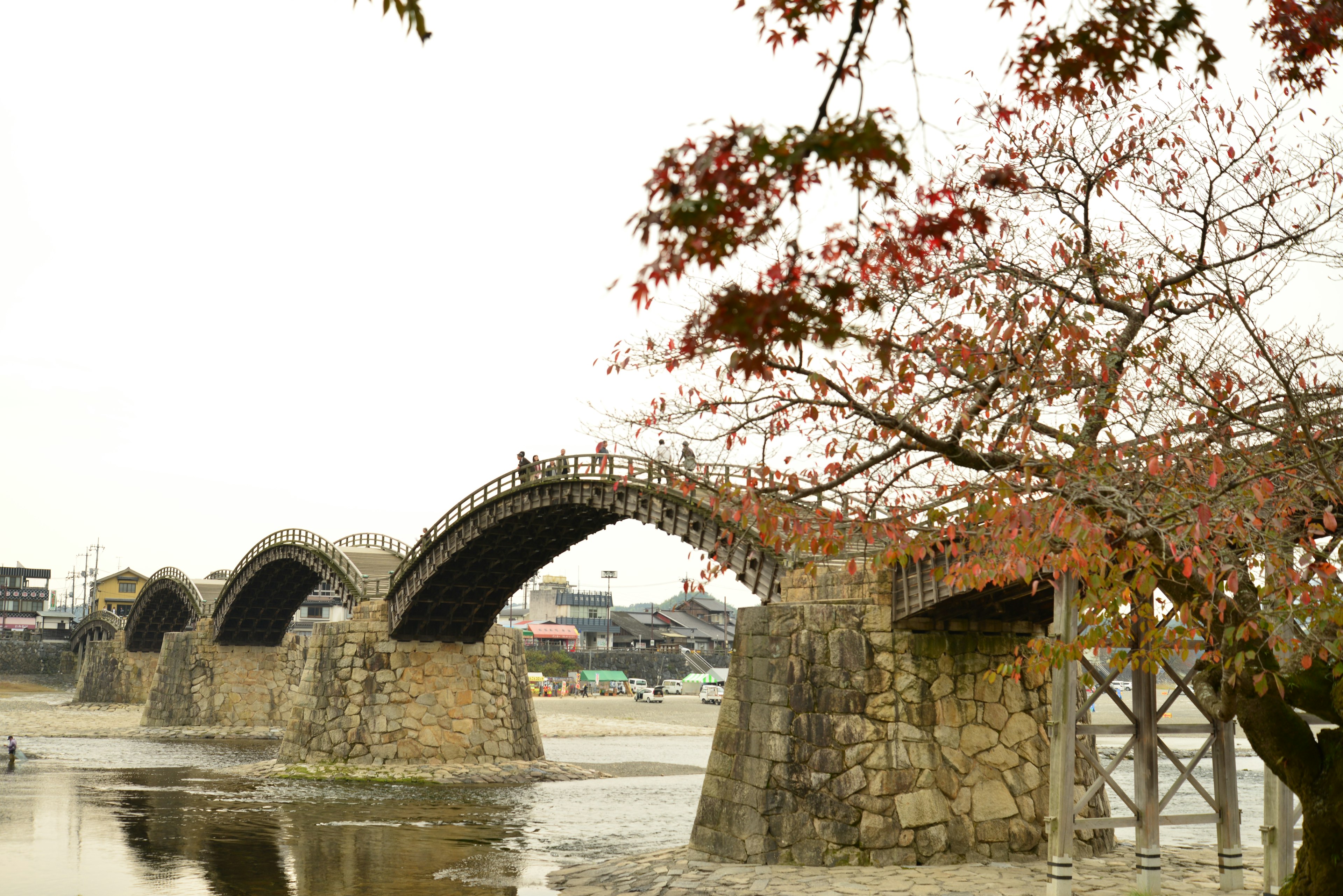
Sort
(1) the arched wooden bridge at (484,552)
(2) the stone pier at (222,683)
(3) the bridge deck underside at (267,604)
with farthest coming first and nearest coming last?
(2) the stone pier at (222,683) → (3) the bridge deck underside at (267,604) → (1) the arched wooden bridge at (484,552)

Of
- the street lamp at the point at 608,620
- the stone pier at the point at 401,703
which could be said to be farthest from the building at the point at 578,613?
the stone pier at the point at 401,703

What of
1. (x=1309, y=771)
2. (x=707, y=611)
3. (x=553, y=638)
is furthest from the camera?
(x=707, y=611)

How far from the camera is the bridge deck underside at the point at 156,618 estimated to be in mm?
57750

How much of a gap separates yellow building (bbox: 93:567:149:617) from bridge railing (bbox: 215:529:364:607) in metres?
57.9

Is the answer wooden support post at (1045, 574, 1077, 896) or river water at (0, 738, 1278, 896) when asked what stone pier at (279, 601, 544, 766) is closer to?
river water at (0, 738, 1278, 896)

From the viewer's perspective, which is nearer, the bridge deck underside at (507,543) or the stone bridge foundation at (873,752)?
the stone bridge foundation at (873,752)

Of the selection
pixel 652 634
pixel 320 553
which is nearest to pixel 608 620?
pixel 652 634

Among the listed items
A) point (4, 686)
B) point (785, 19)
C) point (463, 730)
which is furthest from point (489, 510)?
point (4, 686)

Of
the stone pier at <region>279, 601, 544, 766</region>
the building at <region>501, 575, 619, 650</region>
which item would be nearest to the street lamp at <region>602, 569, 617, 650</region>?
the building at <region>501, 575, 619, 650</region>

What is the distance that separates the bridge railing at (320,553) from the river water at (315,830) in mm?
6397

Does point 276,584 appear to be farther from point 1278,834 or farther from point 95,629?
point 1278,834

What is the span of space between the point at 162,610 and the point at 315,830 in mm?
45447

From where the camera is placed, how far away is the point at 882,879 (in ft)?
42.4

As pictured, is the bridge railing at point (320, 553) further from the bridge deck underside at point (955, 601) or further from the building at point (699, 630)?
the building at point (699, 630)
